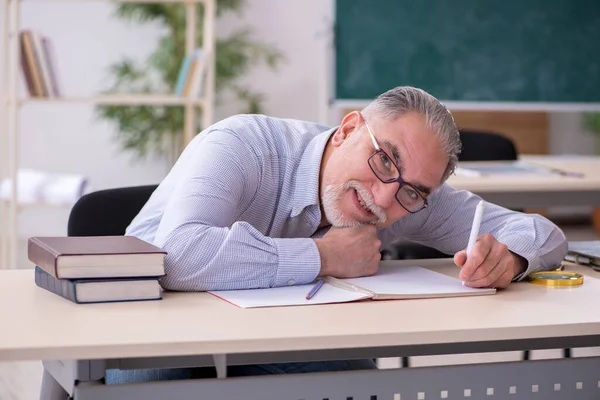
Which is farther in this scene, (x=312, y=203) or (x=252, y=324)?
(x=312, y=203)

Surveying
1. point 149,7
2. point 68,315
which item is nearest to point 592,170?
point 68,315

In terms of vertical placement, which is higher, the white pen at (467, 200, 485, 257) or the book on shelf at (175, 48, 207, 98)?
the book on shelf at (175, 48, 207, 98)

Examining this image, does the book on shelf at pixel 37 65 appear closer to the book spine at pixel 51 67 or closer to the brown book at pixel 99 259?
the book spine at pixel 51 67

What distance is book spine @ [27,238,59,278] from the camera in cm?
145

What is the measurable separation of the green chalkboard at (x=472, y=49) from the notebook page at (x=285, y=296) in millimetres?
4544

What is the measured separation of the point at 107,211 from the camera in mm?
2033

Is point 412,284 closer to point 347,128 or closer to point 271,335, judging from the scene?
point 347,128

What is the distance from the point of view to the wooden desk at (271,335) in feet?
4.04

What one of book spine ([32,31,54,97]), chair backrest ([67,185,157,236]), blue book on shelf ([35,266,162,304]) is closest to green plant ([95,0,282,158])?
book spine ([32,31,54,97])

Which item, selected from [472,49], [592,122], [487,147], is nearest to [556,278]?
[487,147]

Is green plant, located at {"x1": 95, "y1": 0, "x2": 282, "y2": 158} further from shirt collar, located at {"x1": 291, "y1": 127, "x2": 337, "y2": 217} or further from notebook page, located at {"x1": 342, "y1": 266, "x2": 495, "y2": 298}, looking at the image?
notebook page, located at {"x1": 342, "y1": 266, "x2": 495, "y2": 298}

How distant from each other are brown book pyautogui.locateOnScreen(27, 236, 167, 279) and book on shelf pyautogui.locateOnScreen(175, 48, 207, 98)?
126 inches

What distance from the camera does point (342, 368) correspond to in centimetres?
169

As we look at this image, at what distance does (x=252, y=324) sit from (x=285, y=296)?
0.21 meters
